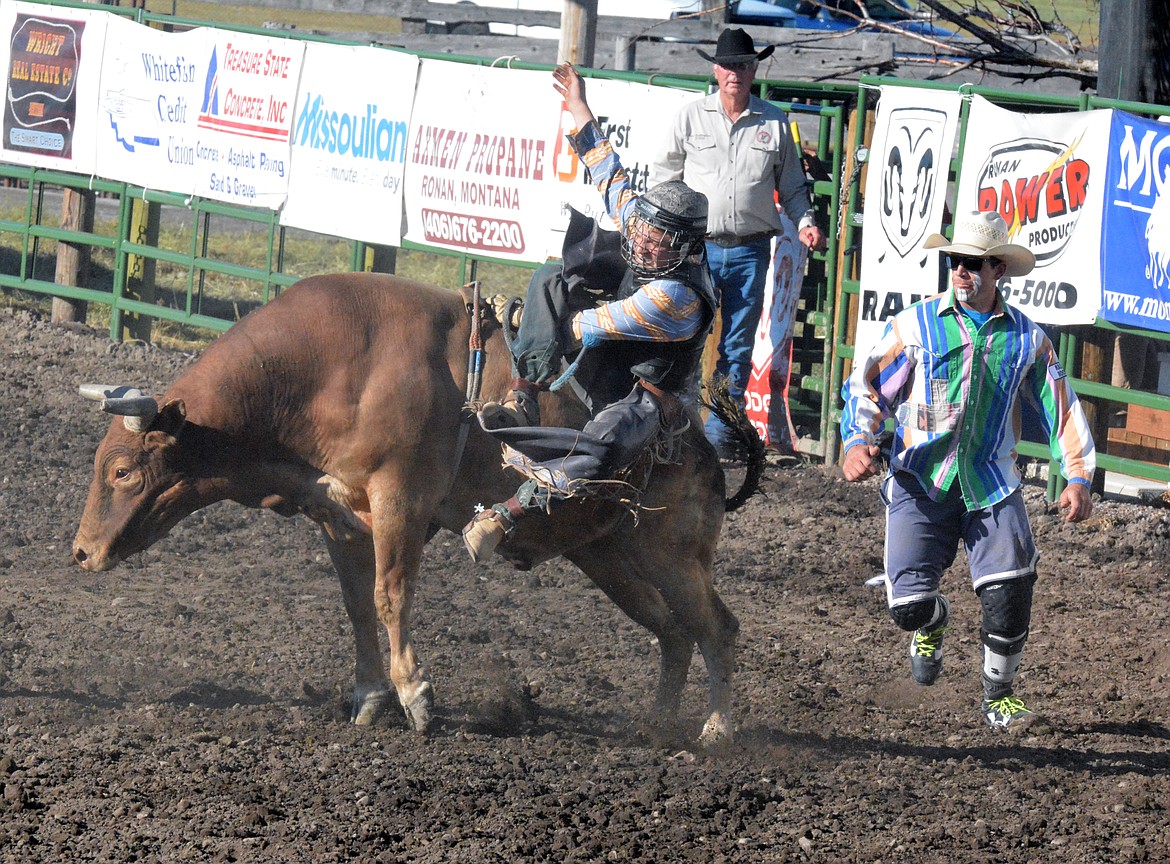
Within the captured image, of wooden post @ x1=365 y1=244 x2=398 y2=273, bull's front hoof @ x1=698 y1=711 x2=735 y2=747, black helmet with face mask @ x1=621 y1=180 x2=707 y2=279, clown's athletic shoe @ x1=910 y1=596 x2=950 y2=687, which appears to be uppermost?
black helmet with face mask @ x1=621 y1=180 x2=707 y2=279

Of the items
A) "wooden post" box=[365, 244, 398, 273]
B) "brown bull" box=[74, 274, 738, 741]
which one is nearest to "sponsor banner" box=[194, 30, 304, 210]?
"wooden post" box=[365, 244, 398, 273]

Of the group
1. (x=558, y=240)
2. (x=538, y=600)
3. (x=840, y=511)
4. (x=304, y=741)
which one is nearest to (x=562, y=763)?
(x=304, y=741)

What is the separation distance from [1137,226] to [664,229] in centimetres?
371

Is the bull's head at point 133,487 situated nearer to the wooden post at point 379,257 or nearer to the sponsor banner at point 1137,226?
the sponsor banner at point 1137,226

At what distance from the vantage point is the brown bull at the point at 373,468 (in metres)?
4.95

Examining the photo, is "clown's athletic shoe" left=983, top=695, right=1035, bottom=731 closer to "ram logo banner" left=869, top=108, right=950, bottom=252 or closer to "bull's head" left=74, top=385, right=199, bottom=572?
"bull's head" left=74, top=385, right=199, bottom=572

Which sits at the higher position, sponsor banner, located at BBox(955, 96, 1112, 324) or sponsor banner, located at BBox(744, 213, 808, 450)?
sponsor banner, located at BBox(955, 96, 1112, 324)

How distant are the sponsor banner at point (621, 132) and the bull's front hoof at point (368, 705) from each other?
14.3ft

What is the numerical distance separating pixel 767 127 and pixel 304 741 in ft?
15.1

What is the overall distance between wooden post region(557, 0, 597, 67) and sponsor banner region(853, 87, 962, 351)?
221cm

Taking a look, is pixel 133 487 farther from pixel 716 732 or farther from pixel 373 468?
pixel 716 732

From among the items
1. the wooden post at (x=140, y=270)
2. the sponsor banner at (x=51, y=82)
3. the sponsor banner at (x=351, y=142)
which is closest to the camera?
the sponsor banner at (x=351, y=142)

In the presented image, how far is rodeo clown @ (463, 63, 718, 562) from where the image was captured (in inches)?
183

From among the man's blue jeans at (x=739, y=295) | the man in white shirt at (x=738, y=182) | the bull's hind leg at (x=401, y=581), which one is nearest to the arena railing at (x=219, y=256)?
the man in white shirt at (x=738, y=182)
